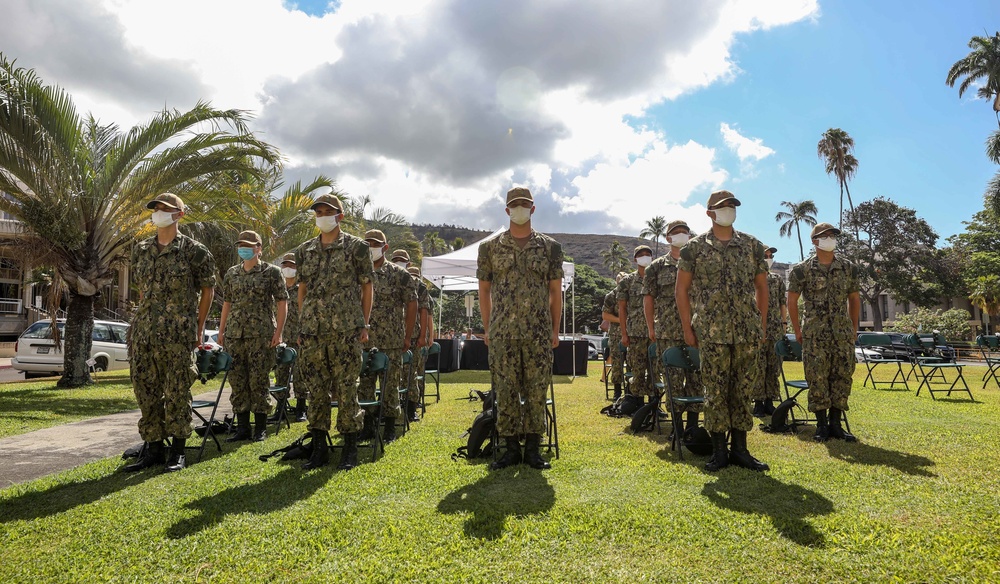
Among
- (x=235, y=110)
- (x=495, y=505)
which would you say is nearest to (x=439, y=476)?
(x=495, y=505)

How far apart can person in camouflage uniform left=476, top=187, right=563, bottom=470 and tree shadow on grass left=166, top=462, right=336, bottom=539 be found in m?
1.41

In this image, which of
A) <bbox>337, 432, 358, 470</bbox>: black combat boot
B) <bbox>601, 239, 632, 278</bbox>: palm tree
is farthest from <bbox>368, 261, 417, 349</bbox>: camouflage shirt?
<bbox>601, 239, 632, 278</bbox>: palm tree

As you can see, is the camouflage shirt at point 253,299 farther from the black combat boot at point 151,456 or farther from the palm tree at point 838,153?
the palm tree at point 838,153

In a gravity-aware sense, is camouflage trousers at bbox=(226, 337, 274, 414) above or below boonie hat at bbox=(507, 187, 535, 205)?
below

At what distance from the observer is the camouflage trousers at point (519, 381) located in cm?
454

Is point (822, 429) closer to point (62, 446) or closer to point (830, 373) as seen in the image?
point (830, 373)

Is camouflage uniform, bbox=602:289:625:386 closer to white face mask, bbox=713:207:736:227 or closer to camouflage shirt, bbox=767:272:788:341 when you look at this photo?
camouflage shirt, bbox=767:272:788:341

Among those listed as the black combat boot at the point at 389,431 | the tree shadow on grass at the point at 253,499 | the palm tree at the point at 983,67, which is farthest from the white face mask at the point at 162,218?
the palm tree at the point at 983,67

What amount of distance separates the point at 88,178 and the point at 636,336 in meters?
10.5

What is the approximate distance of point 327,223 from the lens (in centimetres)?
472

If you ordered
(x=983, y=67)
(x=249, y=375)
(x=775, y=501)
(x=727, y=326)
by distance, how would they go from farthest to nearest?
(x=983, y=67)
(x=249, y=375)
(x=727, y=326)
(x=775, y=501)

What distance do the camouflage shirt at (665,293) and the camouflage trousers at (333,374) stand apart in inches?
133

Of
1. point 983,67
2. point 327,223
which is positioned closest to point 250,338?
point 327,223

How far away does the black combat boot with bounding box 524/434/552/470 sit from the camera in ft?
14.7
